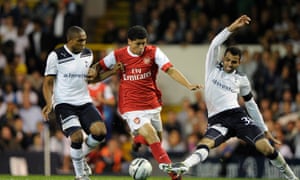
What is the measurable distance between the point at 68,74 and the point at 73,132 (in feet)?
3.29

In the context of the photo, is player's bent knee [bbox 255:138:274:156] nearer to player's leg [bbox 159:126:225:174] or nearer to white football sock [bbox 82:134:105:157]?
player's leg [bbox 159:126:225:174]

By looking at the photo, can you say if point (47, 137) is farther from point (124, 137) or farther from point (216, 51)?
point (216, 51)

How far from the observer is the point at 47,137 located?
2325 centimetres

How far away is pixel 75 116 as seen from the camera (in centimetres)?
1677

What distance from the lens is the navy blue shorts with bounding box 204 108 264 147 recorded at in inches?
646

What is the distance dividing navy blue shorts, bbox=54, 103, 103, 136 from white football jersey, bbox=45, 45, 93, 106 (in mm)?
89

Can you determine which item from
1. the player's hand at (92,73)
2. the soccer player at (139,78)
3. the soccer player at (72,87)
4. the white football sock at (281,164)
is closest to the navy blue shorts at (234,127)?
the white football sock at (281,164)

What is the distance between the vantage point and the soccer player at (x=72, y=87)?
16.7 meters

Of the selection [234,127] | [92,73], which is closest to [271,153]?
[234,127]

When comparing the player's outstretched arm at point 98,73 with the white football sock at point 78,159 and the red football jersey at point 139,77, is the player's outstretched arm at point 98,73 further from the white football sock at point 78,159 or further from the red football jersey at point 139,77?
the white football sock at point 78,159

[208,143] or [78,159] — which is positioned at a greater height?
[208,143]

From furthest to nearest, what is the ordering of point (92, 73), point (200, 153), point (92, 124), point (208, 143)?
point (92, 73) < point (92, 124) < point (208, 143) < point (200, 153)

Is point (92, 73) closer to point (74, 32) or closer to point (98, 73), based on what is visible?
point (98, 73)

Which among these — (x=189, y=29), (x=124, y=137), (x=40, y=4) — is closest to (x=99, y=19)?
(x=40, y=4)
